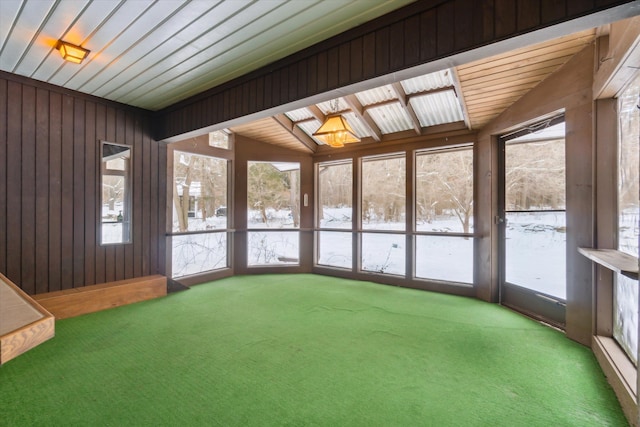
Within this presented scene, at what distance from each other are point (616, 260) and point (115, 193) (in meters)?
5.35

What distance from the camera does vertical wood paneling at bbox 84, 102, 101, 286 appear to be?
3.89 meters

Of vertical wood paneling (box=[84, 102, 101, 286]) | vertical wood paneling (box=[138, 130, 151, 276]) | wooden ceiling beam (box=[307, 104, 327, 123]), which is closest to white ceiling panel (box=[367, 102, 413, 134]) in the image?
wooden ceiling beam (box=[307, 104, 327, 123])

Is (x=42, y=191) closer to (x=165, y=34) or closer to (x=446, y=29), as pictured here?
(x=165, y=34)

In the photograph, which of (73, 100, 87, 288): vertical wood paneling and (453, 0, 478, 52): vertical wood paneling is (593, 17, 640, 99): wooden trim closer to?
(453, 0, 478, 52): vertical wood paneling

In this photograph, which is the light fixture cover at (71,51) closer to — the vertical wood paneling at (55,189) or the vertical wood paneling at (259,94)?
the vertical wood paneling at (55,189)

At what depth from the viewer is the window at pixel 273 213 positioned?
6.02 m

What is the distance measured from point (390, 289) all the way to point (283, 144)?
3392mm

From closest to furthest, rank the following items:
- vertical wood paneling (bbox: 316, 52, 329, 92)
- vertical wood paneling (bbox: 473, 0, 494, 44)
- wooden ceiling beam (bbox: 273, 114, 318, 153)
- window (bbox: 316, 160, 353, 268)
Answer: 1. vertical wood paneling (bbox: 473, 0, 494, 44)
2. vertical wood paneling (bbox: 316, 52, 329, 92)
3. wooden ceiling beam (bbox: 273, 114, 318, 153)
4. window (bbox: 316, 160, 353, 268)

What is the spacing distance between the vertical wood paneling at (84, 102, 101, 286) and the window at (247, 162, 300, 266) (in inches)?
98.7

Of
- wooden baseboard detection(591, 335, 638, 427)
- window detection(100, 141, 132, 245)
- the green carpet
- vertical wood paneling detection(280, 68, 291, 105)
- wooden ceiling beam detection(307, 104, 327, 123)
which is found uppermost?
wooden ceiling beam detection(307, 104, 327, 123)

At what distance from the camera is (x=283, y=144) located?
19.7 ft

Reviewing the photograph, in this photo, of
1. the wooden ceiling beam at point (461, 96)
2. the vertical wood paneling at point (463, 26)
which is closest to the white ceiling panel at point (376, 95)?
the wooden ceiling beam at point (461, 96)

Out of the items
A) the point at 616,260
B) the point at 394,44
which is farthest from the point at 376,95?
the point at 616,260

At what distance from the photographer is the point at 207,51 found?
108 inches
